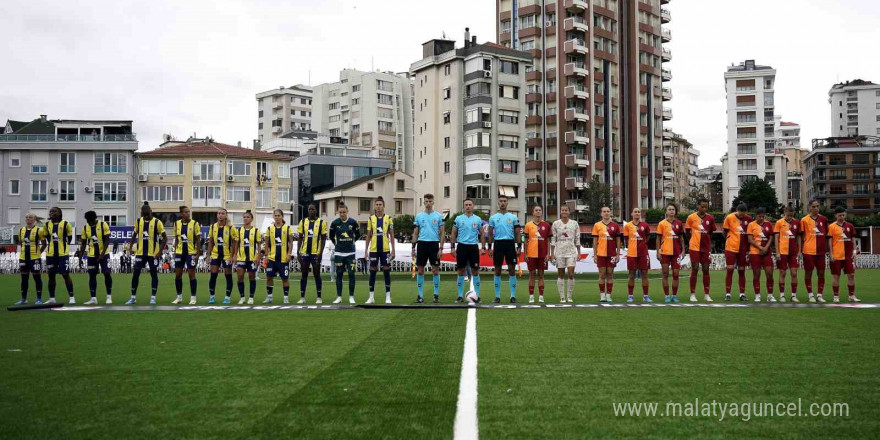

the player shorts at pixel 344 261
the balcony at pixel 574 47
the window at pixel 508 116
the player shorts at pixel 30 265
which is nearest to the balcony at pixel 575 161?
the window at pixel 508 116

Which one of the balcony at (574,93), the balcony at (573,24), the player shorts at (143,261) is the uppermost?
the balcony at (573,24)

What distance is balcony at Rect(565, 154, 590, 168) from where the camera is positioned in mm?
80125

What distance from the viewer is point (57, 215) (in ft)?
55.3

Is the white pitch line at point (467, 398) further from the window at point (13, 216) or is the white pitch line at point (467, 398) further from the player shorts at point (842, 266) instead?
the window at point (13, 216)

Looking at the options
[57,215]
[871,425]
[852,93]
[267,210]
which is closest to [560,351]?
[871,425]

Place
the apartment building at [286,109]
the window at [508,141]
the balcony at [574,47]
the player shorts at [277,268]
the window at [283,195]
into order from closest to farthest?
the player shorts at [277,268]
the window at [508,141]
the balcony at [574,47]
the window at [283,195]
the apartment building at [286,109]

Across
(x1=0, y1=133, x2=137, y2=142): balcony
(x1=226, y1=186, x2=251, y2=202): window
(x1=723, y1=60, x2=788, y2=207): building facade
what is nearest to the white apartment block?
(x1=226, y1=186, x2=251, y2=202): window

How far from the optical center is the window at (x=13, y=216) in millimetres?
75562

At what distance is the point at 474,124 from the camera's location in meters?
73.8

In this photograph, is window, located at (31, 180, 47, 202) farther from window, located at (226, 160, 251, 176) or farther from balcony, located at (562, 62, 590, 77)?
balcony, located at (562, 62, 590, 77)

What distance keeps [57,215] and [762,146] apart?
360 ft

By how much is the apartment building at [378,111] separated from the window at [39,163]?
4527 cm

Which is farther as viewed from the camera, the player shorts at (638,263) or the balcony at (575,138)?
the balcony at (575,138)

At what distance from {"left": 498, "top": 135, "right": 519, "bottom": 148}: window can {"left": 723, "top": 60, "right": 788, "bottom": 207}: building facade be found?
49.9m
